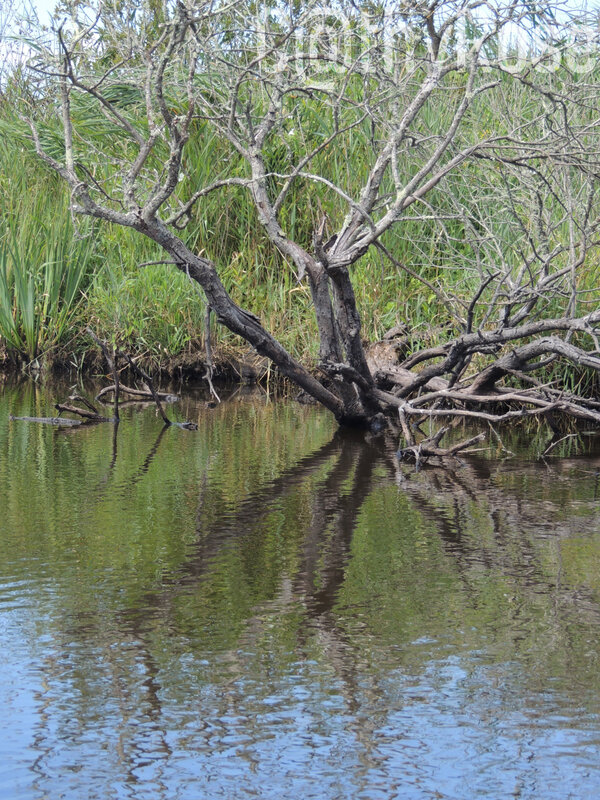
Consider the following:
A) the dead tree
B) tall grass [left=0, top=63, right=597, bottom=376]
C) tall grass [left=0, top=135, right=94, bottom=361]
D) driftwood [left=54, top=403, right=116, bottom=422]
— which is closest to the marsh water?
the dead tree

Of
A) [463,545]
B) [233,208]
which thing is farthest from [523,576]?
[233,208]

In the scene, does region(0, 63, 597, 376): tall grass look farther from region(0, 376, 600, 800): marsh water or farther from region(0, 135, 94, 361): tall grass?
region(0, 376, 600, 800): marsh water

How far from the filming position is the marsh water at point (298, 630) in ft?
7.48

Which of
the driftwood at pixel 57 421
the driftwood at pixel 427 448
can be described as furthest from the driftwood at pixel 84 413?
the driftwood at pixel 427 448

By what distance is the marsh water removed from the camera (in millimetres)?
2279

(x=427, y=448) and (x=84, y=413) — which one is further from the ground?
(x=84, y=413)

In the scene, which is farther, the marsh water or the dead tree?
the dead tree

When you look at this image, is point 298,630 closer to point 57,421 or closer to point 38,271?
point 57,421

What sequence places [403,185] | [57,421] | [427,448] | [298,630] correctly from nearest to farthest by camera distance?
1. [298,630]
2. [427,448]
3. [403,185]
4. [57,421]

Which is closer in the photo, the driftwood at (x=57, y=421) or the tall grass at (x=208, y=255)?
the driftwood at (x=57, y=421)

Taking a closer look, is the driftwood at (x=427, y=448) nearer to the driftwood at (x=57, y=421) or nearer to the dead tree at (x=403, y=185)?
the dead tree at (x=403, y=185)

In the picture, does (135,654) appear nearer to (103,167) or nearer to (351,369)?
(351,369)

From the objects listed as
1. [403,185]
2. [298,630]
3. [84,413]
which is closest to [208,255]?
[84,413]

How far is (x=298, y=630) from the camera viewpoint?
3.08 m
